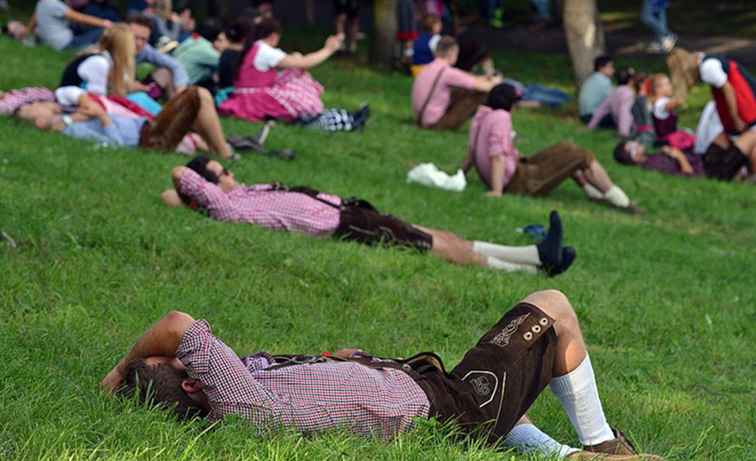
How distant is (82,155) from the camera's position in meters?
12.0

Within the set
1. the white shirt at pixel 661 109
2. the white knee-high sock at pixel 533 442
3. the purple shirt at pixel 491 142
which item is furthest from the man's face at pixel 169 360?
the white shirt at pixel 661 109

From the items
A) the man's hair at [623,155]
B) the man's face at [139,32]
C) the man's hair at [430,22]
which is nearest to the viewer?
the man's face at [139,32]

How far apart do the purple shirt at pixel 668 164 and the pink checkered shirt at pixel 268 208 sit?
7.76m

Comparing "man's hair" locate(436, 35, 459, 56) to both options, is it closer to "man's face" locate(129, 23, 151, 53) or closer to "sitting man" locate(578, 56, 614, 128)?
"man's face" locate(129, 23, 151, 53)

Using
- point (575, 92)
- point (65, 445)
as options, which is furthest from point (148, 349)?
point (575, 92)

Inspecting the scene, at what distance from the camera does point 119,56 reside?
14102mm

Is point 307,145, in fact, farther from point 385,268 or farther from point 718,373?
point 718,373

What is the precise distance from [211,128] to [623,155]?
6.00 metres

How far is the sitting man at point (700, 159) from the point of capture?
16.5m

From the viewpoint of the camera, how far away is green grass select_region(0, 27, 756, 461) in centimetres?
538

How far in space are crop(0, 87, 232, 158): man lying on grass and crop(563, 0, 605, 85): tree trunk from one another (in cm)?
1058

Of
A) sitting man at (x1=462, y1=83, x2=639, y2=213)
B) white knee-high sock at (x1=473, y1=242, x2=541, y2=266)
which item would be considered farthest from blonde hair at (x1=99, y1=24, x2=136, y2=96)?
white knee-high sock at (x1=473, y1=242, x2=541, y2=266)

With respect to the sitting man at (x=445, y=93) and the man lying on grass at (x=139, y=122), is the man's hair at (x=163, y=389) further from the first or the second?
the sitting man at (x=445, y=93)

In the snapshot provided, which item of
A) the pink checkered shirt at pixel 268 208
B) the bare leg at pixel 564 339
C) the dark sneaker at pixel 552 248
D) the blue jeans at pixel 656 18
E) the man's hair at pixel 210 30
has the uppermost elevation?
the bare leg at pixel 564 339
